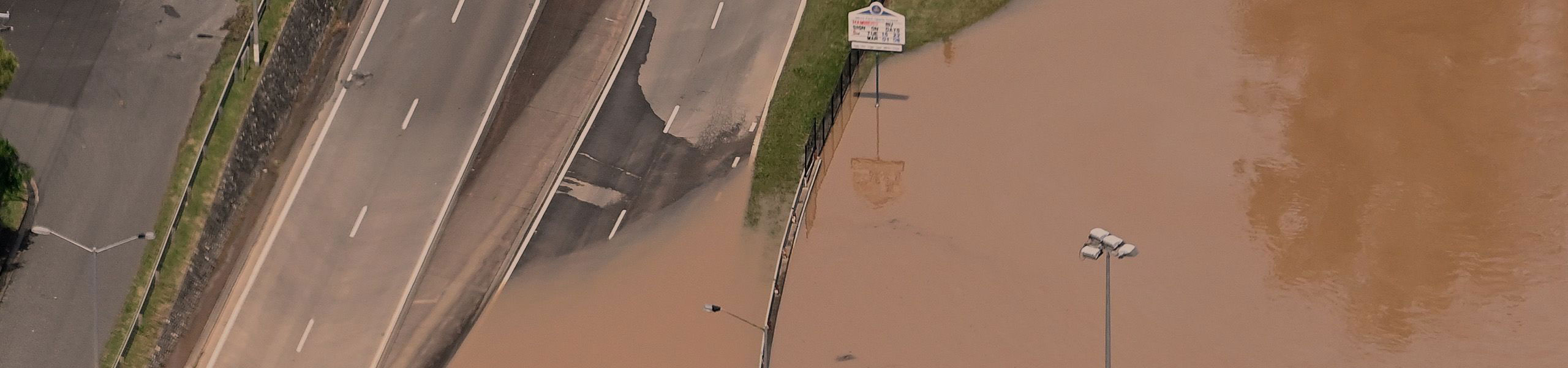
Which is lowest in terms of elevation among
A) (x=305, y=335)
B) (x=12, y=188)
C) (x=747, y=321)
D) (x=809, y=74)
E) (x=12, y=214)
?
(x=305, y=335)

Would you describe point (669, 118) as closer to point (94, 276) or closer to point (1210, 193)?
point (1210, 193)

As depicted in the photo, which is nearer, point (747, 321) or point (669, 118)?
point (747, 321)

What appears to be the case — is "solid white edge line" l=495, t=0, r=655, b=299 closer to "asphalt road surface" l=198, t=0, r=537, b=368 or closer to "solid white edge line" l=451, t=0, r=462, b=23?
"asphalt road surface" l=198, t=0, r=537, b=368

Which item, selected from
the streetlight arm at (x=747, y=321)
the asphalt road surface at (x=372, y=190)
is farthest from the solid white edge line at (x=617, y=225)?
the asphalt road surface at (x=372, y=190)

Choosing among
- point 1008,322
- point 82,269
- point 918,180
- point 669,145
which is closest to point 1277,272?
point 1008,322

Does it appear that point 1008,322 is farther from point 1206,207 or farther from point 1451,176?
point 1451,176

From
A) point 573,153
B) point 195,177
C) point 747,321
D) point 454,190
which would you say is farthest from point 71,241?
point 747,321

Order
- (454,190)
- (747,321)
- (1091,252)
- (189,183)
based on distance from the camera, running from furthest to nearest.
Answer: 1. (454,190)
2. (747,321)
3. (189,183)
4. (1091,252)
